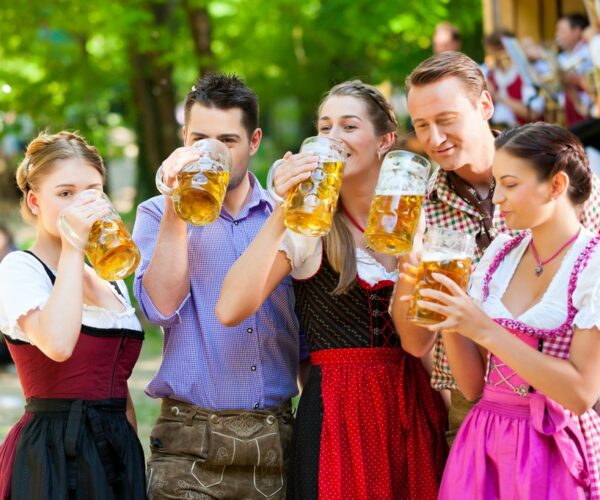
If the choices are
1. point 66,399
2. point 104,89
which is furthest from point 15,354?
point 104,89

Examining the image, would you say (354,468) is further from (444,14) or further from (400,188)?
(444,14)

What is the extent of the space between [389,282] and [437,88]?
0.63 metres

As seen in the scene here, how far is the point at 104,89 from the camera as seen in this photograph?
1409 centimetres

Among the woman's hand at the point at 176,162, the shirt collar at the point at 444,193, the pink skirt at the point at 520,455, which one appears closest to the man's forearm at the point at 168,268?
the woman's hand at the point at 176,162

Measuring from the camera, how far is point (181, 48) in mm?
12906

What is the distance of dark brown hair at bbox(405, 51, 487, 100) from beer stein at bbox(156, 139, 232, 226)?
2.35 feet

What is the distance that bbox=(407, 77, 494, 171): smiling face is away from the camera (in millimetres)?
3223

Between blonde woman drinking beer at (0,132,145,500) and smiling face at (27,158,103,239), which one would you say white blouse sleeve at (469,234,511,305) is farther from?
smiling face at (27,158,103,239)

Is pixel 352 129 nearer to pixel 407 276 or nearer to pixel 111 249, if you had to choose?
pixel 407 276

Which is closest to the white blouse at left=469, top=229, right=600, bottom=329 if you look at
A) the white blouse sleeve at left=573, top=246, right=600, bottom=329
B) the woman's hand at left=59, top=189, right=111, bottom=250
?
the white blouse sleeve at left=573, top=246, right=600, bottom=329

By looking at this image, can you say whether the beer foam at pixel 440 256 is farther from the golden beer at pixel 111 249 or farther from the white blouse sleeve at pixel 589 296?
the golden beer at pixel 111 249

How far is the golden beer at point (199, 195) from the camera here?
295cm

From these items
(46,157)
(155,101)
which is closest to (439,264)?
(46,157)

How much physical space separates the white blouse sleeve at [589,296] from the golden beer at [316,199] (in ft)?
2.26
